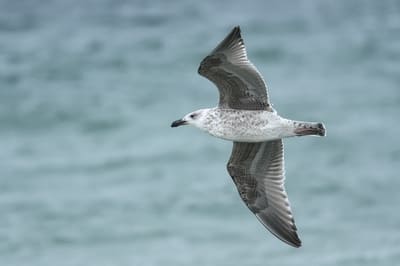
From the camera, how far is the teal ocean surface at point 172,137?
1633 cm

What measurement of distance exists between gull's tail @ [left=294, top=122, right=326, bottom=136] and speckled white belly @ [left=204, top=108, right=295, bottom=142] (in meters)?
0.13

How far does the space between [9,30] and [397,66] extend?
8726mm

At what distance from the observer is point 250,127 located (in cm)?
837

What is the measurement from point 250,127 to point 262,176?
769 millimetres

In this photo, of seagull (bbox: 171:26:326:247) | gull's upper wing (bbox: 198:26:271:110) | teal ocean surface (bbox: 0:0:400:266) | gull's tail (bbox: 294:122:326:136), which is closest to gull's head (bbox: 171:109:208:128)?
seagull (bbox: 171:26:326:247)

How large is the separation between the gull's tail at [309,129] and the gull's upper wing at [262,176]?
0.80 m

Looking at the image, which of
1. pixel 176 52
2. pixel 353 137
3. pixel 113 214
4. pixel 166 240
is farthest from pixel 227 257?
pixel 176 52

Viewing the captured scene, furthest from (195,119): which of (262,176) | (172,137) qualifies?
(172,137)

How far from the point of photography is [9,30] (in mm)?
23406

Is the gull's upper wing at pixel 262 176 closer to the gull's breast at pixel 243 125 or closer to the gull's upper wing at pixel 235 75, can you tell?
the gull's breast at pixel 243 125

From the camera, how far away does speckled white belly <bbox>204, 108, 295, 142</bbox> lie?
829 cm

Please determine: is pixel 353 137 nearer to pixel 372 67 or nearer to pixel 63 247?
pixel 372 67

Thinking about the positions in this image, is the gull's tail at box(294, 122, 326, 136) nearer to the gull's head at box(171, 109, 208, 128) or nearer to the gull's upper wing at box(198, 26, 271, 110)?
the gull's upper wing at box(198, 26, 271, 110)

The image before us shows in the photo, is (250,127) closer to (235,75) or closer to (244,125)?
(244,125)
